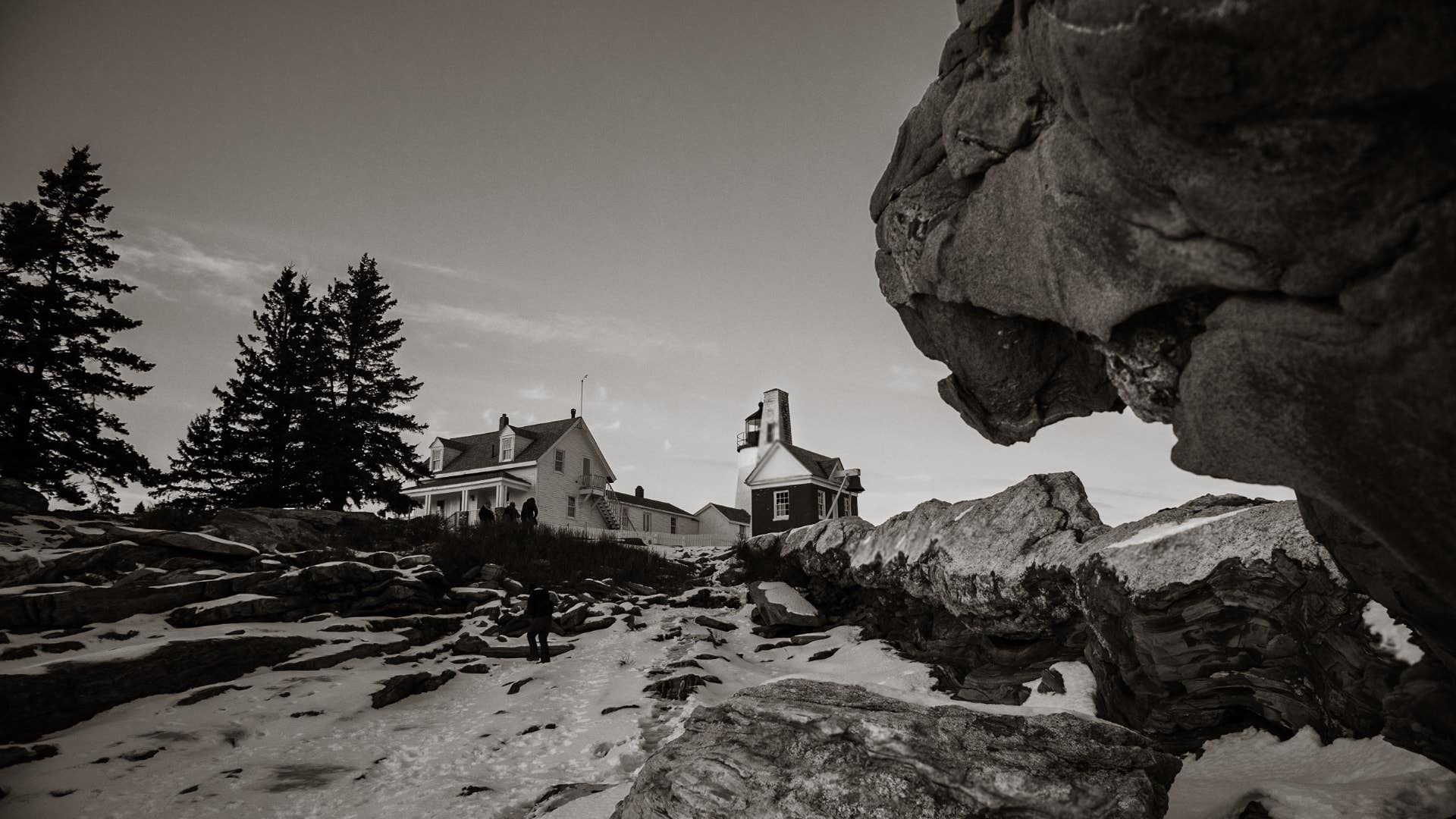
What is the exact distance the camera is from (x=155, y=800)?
29.5 ft

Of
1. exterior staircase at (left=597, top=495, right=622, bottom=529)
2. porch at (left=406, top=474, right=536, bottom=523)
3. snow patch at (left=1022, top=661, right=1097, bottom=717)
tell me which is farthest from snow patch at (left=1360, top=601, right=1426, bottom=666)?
exterior staircase at (left=597, top=495, right=622, bottom=529)

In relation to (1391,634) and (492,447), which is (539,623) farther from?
(492,447)

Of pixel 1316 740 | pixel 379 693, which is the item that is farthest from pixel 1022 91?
pixel 379 693

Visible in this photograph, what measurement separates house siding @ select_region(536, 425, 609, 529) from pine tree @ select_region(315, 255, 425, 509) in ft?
42.2

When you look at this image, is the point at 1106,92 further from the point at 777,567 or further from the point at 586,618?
the point at 777,567

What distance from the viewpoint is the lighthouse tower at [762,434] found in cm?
4522

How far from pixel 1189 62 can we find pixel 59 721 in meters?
15.2

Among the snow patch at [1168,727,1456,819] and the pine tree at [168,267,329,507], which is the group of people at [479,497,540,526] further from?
the snow patch at [1168,727,1456,819]

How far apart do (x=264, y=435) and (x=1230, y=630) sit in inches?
1165

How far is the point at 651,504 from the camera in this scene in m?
51.2

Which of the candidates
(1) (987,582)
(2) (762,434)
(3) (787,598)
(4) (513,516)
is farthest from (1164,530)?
(2) (762,434)

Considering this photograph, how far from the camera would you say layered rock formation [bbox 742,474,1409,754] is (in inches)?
263

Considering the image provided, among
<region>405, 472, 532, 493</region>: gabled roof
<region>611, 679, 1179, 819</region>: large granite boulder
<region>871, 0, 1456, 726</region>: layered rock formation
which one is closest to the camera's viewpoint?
<region>871, 0, 1456, 726</region>: layered rock formation

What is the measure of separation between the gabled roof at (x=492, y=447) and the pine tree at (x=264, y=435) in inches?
602
